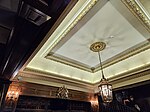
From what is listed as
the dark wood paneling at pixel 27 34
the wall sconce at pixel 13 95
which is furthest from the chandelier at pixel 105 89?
the wall sconce at pixel 13 95

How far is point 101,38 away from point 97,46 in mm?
361

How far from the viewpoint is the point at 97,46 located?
3.50 m

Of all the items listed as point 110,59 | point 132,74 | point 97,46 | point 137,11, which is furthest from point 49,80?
point 137,11

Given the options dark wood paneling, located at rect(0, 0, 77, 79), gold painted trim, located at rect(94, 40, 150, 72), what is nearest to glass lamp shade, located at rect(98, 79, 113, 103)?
gold painted trim, located at rect(94, 40, 150, 72)

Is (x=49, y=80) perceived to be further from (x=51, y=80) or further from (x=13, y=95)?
(x=13, y=95)

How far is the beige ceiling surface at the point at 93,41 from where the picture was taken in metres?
2.41

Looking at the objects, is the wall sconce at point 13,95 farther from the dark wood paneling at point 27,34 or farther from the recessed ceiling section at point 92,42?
the dark wood paneling at point 27,34

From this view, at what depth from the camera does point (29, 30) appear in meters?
1.29

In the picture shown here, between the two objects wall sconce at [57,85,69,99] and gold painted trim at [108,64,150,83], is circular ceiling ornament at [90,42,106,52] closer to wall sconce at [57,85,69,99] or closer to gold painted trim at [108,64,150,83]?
gold painted trim at [108,64,150,83]

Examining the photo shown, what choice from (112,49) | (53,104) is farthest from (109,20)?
(53,104)

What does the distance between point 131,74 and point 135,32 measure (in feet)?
5.62

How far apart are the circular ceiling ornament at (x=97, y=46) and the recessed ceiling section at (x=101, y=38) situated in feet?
0.34

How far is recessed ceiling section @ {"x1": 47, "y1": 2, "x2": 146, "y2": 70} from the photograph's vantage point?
8.54 feet

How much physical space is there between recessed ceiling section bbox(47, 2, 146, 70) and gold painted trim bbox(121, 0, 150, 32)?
229 millimetres
